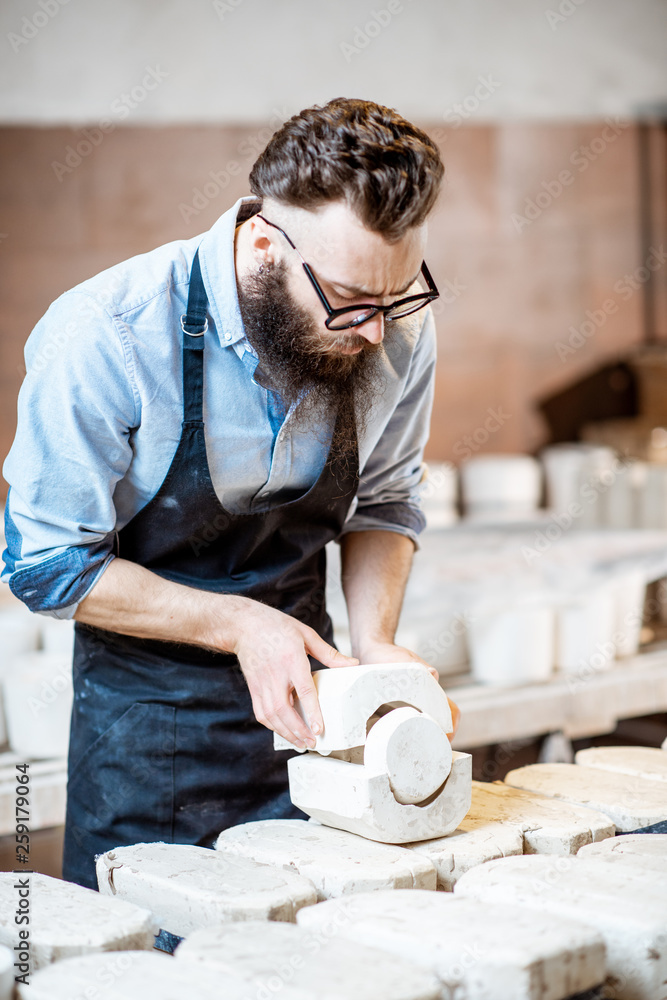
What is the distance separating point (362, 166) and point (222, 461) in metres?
0.52

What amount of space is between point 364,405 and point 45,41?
348 cm

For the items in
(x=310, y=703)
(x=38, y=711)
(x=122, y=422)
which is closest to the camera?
(x=310, y=703)

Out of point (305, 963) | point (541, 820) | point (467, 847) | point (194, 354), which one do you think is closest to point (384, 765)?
point (467, 847)

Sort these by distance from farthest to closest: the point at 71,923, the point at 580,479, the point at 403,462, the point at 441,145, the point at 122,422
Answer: the point at 441,145 < the point at 580,479 < the point at 403,462 < the point at 122,422 < the point at 71,923

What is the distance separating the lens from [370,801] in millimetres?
1369

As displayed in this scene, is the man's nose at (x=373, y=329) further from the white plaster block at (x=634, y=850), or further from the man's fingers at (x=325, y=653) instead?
the white plaster block at (x=634, y=850)

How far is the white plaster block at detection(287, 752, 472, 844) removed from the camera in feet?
4.53

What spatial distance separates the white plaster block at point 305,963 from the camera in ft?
3.17

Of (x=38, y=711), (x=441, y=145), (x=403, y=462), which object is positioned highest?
(x=441, y=145)

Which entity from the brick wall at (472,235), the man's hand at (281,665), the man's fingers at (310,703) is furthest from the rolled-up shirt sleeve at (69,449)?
the brick wall at (472,235)

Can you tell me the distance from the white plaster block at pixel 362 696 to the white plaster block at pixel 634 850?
10.5 inches

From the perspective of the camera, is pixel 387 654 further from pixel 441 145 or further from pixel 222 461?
pixel 441 145

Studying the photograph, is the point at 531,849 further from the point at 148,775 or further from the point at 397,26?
the point at 397,26

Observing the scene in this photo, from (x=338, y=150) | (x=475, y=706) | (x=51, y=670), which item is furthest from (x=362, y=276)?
(x=475, y=706)
